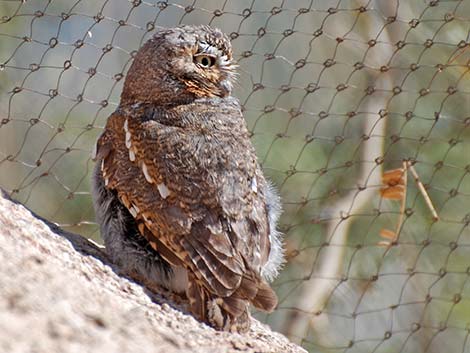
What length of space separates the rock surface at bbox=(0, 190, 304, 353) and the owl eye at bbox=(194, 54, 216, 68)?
1104mm

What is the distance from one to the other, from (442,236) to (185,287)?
3.62 meters

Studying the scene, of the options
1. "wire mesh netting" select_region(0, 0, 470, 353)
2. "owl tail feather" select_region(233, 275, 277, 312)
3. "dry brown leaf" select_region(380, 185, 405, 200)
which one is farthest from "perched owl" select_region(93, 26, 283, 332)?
"dry brown leaf" select_region(380, 185, 405, 200)

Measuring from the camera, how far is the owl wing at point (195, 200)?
14.6ft

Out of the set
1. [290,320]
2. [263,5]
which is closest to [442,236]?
[290,320]

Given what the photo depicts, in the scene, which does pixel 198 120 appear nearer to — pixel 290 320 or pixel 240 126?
pixel 240 126

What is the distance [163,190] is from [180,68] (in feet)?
2.75

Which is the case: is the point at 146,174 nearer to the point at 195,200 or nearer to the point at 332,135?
the point at 195,200

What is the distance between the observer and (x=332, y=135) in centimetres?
762

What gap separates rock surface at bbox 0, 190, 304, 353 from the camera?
3529 mm

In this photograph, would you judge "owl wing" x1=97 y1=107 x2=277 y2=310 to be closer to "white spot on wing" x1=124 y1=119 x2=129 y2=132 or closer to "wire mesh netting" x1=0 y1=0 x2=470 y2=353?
"white spot on wing" x1=124 y1=119 x2=129 y2=132

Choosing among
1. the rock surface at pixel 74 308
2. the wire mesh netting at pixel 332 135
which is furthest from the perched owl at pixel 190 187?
the wire mesh netting at pixel 332 135

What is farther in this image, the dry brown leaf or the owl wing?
the dry brown leaf

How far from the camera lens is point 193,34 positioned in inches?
207

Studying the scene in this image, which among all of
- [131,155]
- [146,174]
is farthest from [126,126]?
[146,174]
